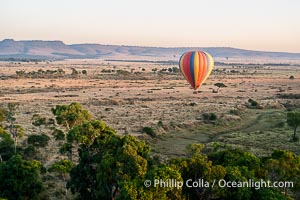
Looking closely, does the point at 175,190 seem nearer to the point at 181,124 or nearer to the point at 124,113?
the point at 181,124

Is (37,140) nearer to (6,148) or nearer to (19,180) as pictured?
(6,148)

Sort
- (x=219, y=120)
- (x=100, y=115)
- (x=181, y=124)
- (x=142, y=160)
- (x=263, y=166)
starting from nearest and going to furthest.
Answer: (x=142, y=160)
(x=263, y=166)
(x=181, y=124)
(x=219, y=120)
(x=100, y=115)

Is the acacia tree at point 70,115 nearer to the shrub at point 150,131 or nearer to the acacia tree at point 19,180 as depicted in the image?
the acacia tree at point 19,180

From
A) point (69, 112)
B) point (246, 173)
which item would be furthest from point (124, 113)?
point (246, 173)

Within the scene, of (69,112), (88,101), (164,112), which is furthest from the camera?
(88,101)

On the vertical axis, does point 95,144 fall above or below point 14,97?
above

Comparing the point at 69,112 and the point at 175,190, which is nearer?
the point at 175,190

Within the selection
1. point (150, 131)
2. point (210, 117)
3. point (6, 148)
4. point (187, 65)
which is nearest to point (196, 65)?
point (187, 65)

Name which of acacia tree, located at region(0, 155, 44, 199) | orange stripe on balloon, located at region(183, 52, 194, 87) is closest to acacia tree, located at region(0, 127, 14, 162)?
acacia tree, located at region(0, 155, 44, 199)

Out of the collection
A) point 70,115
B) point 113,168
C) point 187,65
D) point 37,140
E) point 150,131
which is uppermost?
point 187,65
